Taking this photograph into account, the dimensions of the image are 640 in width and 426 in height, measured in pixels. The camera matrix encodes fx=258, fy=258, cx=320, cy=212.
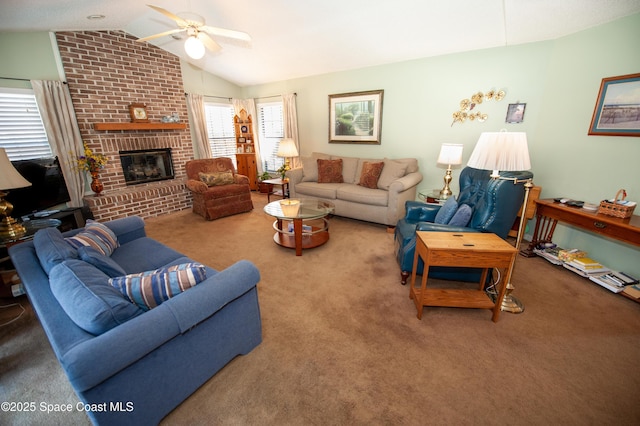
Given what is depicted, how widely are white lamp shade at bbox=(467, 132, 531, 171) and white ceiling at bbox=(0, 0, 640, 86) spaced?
5.42ft

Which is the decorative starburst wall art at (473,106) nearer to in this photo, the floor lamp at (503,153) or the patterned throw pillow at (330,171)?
the patterned throw pillow at (330,171)

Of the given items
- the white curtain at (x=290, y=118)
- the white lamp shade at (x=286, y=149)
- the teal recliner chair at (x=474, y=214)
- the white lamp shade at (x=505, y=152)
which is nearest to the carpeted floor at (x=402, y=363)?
the teal recliner chair at (x=474, y=214)

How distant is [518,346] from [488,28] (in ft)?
10.7

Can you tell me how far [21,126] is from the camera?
3295 mm

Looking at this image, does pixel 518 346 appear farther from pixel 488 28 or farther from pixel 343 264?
pixel 488 28

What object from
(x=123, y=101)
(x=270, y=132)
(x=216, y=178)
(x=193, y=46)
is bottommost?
(x=216, y=178)

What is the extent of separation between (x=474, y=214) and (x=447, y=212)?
31cm

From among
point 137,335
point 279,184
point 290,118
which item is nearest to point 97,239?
point 137,335

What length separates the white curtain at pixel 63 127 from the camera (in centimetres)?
338

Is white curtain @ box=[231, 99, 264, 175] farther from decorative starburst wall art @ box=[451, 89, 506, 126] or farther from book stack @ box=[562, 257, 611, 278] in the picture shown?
book stack @ box=[562, 257, 611, 278]

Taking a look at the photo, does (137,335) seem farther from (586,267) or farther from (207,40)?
(586,267)

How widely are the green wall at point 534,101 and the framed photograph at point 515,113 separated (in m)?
0.05

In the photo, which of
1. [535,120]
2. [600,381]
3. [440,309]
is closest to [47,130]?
[440,309]

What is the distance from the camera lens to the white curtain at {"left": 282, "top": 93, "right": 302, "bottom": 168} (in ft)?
17.4
